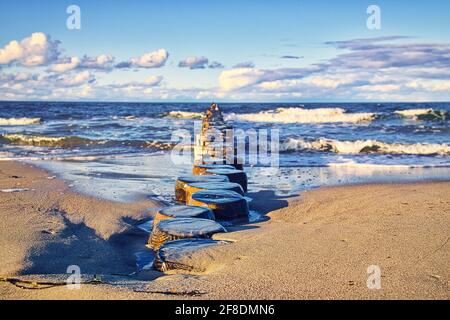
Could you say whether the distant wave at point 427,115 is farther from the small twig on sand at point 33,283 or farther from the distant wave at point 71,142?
the small twig on sand at point 33,283

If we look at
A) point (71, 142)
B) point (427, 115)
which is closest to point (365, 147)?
point (71, 142)

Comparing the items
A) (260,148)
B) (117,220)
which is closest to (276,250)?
(117,220)

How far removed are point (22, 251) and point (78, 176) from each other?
4.95 meters

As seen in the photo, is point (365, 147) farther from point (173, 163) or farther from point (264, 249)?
point (264, 249)

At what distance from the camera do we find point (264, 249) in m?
3.61

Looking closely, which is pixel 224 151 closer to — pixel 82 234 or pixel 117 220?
pixel 117 220

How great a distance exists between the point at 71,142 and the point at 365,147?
8421 mm

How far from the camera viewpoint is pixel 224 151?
9.89 metres

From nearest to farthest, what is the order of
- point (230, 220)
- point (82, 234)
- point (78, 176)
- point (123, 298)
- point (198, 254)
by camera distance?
point (123, 298)
point (198, 254)
point (82, 234)
point (230, 220)
point (78, 176)

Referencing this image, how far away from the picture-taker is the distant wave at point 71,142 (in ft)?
49.4

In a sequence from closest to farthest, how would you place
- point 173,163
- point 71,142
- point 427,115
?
point 173,163 < point 71,142 < point 427,115

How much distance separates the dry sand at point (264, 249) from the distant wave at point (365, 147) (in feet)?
23.4

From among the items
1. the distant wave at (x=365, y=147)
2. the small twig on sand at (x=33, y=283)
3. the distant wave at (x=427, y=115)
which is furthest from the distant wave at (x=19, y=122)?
the small twig on sand at (x=33, y=283)

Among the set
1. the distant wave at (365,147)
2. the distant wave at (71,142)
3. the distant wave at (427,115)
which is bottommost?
the distant wave at (365,147)
